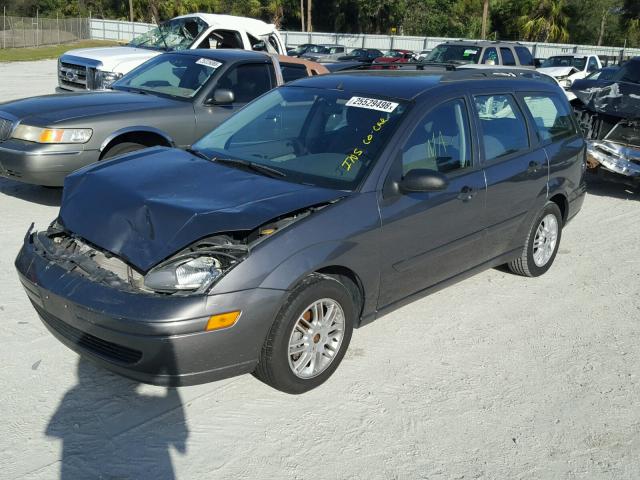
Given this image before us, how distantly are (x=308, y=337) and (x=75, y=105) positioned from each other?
4.50 meters

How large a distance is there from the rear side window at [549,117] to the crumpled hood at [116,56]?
23.9 feet

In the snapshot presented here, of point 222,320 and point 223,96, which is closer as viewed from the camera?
point 222,320

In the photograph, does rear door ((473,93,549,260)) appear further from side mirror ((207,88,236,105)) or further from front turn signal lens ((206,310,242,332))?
side mirror ((207,88,236,105))

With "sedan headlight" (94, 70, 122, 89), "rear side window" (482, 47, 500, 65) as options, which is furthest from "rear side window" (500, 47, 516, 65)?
"sedan headlight" (94, 70, 122, 89)

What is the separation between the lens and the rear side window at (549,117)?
5.66m

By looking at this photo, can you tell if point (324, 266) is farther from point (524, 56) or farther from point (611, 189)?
point (524, 56)

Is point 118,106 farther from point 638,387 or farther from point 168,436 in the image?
point 638,387

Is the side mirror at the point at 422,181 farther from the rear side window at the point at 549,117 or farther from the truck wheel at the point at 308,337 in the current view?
the rear side window at the point at 549,117

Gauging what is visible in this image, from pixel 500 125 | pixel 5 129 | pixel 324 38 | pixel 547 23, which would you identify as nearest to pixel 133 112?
pixel 5 129

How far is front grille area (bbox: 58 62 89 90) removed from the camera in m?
11.0

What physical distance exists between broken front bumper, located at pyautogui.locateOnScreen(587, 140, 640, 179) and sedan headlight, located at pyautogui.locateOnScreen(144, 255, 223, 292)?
23.3 feet

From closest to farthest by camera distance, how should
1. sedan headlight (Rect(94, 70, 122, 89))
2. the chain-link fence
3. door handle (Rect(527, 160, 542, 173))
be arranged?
door handle (Rect(527, 160, 542, 173)), sedan headlight (Rect(94, 70, 122, 89)), the chain-link fence

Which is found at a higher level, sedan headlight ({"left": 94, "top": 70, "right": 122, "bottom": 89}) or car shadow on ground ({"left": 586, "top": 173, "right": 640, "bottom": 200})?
sedan headlight ({"left": 94, "top": 70, "right": 122, "bottom": 89})

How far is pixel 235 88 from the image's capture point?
26.3 ft
